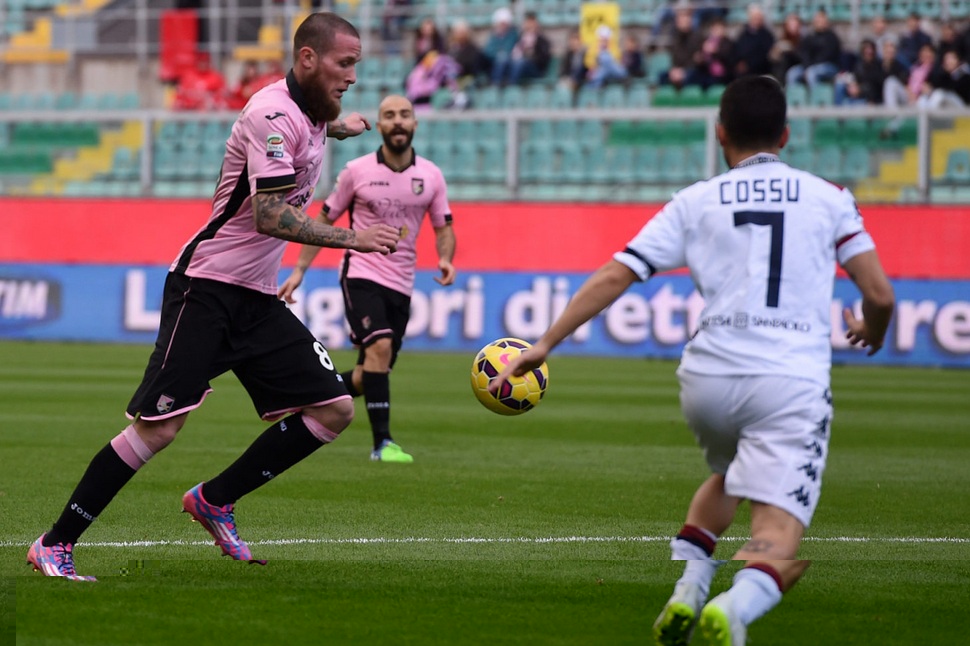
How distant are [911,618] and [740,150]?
1.99 meters

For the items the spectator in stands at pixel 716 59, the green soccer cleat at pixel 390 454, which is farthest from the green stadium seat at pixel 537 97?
the green soccer cleat at pixel 390 454

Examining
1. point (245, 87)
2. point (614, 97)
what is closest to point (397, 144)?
point (614, 97)

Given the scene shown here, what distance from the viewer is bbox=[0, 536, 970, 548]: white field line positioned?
7109 millimetres

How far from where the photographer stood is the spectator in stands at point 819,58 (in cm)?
2233

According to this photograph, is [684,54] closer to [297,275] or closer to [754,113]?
[297,275]

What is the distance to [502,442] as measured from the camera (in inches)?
475

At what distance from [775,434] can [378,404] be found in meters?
6.26

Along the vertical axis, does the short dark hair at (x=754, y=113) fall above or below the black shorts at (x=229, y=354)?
above

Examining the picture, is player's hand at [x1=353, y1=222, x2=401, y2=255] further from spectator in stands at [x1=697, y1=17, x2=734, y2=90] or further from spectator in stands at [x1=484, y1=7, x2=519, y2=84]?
spectator in stands at [x1=484, y1=7, x2=519, y2=84]

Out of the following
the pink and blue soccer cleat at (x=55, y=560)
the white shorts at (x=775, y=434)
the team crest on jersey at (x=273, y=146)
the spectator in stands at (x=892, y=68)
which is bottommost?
the pink and blue soccer cleat at (x=55, y=560)

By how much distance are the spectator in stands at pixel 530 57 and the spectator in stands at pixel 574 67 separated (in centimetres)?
33

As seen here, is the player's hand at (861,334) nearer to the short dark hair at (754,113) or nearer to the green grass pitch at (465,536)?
the short dark hair at (754,113)

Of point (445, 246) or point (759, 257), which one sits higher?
point (759, 257)

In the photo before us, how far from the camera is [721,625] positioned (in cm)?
438
